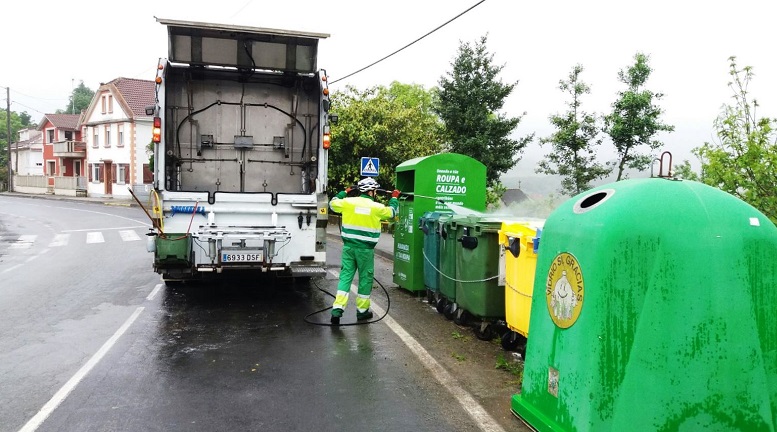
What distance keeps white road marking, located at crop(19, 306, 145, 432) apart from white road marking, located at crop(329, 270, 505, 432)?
289 cm

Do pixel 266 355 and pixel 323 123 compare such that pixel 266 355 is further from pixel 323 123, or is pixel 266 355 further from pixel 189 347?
pixel 323 123

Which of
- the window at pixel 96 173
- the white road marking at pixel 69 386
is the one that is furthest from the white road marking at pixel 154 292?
the window at pixel 96 173

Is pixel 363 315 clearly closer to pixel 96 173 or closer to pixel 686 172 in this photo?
pixel 686 172

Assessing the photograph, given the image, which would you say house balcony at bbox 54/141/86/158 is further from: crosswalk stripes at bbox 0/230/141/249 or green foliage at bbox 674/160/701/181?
green foliage at bbox 674/160/701/181

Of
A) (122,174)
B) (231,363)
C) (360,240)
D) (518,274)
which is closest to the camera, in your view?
(231,363)

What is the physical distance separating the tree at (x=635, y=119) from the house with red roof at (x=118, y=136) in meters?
31.5

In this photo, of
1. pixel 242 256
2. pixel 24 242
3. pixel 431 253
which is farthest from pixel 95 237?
pixel 431 253

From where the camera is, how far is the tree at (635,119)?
16234 millimetres

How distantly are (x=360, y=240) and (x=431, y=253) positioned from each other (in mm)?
1314

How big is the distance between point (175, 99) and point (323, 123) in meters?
2.11

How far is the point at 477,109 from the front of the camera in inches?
927

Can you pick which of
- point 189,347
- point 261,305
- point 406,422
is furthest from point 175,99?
point 406,422

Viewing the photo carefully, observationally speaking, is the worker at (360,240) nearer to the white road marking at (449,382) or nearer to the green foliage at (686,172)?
the white road marking at (449,382)

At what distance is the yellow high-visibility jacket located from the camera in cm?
695
